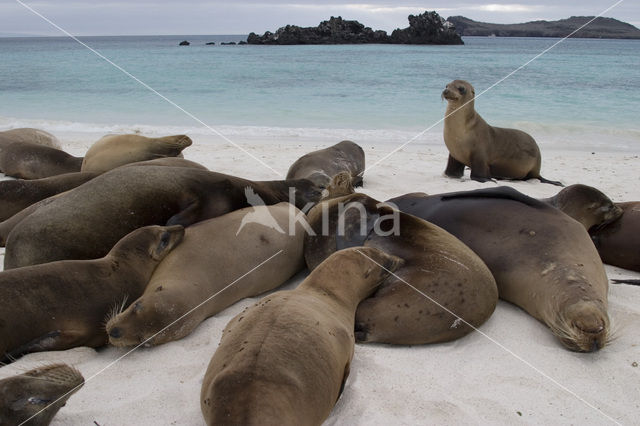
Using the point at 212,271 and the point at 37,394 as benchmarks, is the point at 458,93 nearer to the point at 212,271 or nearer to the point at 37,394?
the point at 212,271

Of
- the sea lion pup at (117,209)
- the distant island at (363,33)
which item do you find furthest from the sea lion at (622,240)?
the distant island at (363,33)

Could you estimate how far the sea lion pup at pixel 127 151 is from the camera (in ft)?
18.6

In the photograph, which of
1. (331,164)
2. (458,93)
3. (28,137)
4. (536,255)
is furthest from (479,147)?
(28,137)

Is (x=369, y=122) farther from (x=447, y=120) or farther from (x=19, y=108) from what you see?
(x=19, y=108)

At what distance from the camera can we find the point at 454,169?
7.58 m

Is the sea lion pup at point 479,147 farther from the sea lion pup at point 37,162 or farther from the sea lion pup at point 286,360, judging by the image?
the sea lion pup at point 286,360

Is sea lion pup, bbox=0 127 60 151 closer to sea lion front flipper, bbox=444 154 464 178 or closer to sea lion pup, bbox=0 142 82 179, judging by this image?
sea lion pup, bbox=0 142 82 179

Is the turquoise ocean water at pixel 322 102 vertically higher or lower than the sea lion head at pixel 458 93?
lower

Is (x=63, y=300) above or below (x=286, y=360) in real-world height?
below

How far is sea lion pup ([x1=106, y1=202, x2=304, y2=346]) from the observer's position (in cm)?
295

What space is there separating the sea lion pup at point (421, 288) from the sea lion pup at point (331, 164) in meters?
2.02

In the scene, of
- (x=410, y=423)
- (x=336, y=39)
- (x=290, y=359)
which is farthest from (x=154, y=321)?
(x=336, y=39)

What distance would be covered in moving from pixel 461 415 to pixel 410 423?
0.21 m

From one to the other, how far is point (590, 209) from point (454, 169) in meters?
3.41
